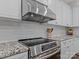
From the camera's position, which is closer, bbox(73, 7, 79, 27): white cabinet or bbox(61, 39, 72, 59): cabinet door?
bbox(61, 39, 72, 59): cabinet door

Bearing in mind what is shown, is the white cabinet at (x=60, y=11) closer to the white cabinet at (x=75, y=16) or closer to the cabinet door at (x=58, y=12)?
the cabinet door at (x=58, y=12)

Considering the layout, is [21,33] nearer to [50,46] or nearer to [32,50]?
[50,46]

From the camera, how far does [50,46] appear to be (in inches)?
90.4

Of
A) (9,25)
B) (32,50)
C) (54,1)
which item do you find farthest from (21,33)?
(54,1)

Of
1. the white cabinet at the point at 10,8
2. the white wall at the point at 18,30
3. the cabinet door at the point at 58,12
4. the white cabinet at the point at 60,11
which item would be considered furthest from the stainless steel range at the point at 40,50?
the cabinet door at the point at 58,12

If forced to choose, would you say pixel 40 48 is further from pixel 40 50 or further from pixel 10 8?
pixel 10 8

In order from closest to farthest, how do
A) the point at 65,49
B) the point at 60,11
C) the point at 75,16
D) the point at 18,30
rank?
the point at 18,30 < the point at 65,49 < the point at 60,11 < the point at 75,16

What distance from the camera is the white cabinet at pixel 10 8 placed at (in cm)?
155

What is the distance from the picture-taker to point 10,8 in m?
1.66

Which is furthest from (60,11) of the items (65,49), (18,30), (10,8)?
(10,8)

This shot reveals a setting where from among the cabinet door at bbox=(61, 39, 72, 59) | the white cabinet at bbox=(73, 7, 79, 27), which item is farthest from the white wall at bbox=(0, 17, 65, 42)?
the white cabinet at bbox=(73, 7, 79, 27)

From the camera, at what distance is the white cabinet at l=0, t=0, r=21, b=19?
1.55m

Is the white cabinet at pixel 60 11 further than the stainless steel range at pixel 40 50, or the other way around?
the white cabinet at pixel 60 11

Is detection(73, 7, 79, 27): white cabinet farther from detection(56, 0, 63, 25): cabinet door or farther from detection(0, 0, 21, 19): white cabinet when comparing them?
detection(0, 0, 21, 19): white cabinet
